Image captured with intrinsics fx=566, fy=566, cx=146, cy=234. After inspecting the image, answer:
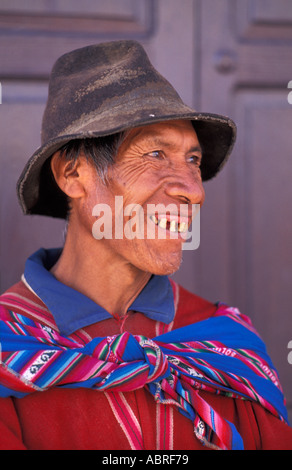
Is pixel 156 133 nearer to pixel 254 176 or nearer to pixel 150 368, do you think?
pixel 150 368

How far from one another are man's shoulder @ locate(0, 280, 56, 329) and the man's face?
301 millimetres

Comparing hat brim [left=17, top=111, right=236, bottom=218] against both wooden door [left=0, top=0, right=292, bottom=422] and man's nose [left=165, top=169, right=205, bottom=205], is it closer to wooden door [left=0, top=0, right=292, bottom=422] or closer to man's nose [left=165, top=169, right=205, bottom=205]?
man's nose [left=165, top=169, right=205, bottom=205]

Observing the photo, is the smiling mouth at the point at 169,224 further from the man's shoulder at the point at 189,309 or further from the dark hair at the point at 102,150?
the man's shoulder at the point at 189,309

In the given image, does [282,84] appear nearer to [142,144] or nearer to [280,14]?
[280,14]

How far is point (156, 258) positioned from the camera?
67.1 inches

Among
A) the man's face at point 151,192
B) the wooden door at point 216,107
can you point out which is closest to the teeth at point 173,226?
the man's face at point 151,192

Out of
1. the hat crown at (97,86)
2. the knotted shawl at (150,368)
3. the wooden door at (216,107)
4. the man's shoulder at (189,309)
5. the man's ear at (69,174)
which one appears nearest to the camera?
the knotted shawl at (150,368)

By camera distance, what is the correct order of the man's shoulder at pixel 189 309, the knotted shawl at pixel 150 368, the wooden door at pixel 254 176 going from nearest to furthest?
the knotted shawl at pixel 150 368, the man's shoulder at pixel 189 309, the wooden door at pixel 254 176

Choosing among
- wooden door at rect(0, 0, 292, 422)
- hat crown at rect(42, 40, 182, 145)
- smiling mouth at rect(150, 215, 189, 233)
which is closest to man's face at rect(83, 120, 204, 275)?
smiling mouth at rect(150, 215, 189, 233)

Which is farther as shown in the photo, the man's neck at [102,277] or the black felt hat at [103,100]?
the man's neck at [102,277]

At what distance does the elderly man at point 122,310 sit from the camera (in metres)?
1.55

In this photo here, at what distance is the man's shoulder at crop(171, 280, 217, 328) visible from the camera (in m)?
1.91

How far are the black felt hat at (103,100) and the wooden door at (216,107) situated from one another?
2.65 ft

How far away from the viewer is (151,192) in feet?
5.53
